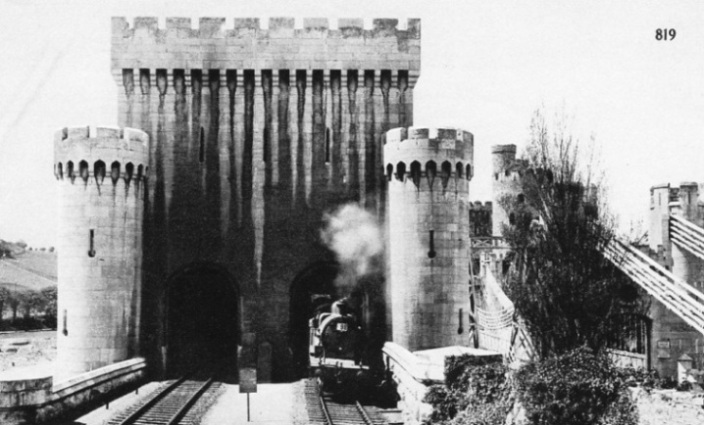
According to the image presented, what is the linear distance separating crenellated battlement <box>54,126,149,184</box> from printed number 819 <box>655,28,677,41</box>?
1851cm

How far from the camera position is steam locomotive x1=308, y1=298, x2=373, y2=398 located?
1074 inches

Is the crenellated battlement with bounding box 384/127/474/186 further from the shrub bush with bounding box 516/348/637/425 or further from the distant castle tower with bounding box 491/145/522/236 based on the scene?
the distant castle tower with bounding box 491/145/522/236

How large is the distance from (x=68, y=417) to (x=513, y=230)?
42.2 feet

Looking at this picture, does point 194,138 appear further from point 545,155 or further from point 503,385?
point 503,385

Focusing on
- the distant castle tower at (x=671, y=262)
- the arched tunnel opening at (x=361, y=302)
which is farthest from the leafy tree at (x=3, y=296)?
the distant castle tower at (x=671, y=262)

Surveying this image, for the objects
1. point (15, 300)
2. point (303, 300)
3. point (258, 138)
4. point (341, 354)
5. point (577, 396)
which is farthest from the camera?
point (15, 300)

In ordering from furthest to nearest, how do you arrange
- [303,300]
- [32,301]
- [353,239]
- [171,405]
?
1. [32,301]
2. [303,300]
3. [353,239]
4. [171,405]

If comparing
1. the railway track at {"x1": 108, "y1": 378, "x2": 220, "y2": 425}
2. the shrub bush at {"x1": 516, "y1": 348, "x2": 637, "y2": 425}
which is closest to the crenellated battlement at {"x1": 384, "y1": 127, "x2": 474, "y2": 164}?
the railway track at {"x1": 108, "y1": 378, "x2": 220, "y2": 425}

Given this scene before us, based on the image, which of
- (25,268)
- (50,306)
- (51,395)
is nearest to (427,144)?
(51,395)

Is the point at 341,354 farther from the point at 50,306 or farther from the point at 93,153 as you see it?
the point at 50,306

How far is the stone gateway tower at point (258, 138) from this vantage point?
3216 cm

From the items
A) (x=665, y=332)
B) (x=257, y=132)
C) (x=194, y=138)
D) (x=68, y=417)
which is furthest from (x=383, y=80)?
(x=68, y=417)

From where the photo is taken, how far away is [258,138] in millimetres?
32750

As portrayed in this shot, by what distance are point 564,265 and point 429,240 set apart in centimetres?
1035
